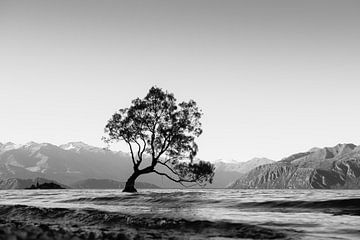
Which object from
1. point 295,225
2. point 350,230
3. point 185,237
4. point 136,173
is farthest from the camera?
point 136,173

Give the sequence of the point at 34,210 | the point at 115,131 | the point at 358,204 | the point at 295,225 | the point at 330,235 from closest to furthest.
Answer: the point at 330,235, the point at 295,225, the point at 34,210, the point at 358,204, the point at 115,131

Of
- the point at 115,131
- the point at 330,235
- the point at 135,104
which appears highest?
the point at 135,104

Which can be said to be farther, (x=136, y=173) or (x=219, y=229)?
(x=136, y=173)

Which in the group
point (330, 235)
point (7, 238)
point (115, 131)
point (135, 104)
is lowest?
point (330, 235)

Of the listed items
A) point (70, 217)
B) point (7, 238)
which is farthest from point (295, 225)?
point (7, 238)

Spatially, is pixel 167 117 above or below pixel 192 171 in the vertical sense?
above

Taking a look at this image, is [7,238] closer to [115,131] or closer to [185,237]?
[185,237]

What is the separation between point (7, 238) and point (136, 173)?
176 feet

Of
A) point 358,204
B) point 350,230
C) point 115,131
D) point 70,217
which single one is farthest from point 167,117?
point 350,230

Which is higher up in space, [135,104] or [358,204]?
[135,104]

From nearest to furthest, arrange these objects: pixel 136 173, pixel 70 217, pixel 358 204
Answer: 1. pixel 70 217
2. pixel 358 204
3. pixel 136 173

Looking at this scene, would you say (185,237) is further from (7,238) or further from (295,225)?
(7,238)

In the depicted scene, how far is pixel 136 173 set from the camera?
56.8m

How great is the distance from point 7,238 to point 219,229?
832cm
